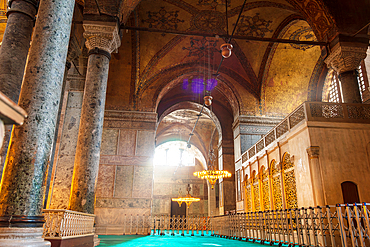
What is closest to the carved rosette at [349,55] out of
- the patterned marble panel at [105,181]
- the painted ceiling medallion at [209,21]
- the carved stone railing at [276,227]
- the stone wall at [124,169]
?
the carved stone railing at [276,227]

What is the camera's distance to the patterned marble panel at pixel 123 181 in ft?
33.3

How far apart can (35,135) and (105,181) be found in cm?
788

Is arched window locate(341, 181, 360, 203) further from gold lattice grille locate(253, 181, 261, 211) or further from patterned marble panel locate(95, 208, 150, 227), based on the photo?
patterned marble panel locate(95, 208, 150, 227)

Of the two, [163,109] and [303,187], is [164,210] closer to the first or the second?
[163,109]

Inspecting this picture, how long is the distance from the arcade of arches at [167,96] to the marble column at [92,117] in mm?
22

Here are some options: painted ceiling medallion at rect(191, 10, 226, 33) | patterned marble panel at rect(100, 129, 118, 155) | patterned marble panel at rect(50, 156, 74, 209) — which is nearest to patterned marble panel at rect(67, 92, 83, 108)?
patterned marble panel at rect(50, 156, 74, 209)

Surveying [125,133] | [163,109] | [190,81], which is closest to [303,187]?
[125,133]

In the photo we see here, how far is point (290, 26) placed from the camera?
10445mm

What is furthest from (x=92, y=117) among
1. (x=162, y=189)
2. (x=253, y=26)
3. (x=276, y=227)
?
(x=162, y=189)

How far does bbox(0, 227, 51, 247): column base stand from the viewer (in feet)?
7.76

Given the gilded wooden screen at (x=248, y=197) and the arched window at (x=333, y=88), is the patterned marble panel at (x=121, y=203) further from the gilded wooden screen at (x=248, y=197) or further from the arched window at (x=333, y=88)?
the arched window at (x=333, y=88)

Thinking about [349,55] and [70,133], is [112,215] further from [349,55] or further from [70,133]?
[349,55]

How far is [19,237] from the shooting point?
244 cm

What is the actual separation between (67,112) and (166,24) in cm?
519
